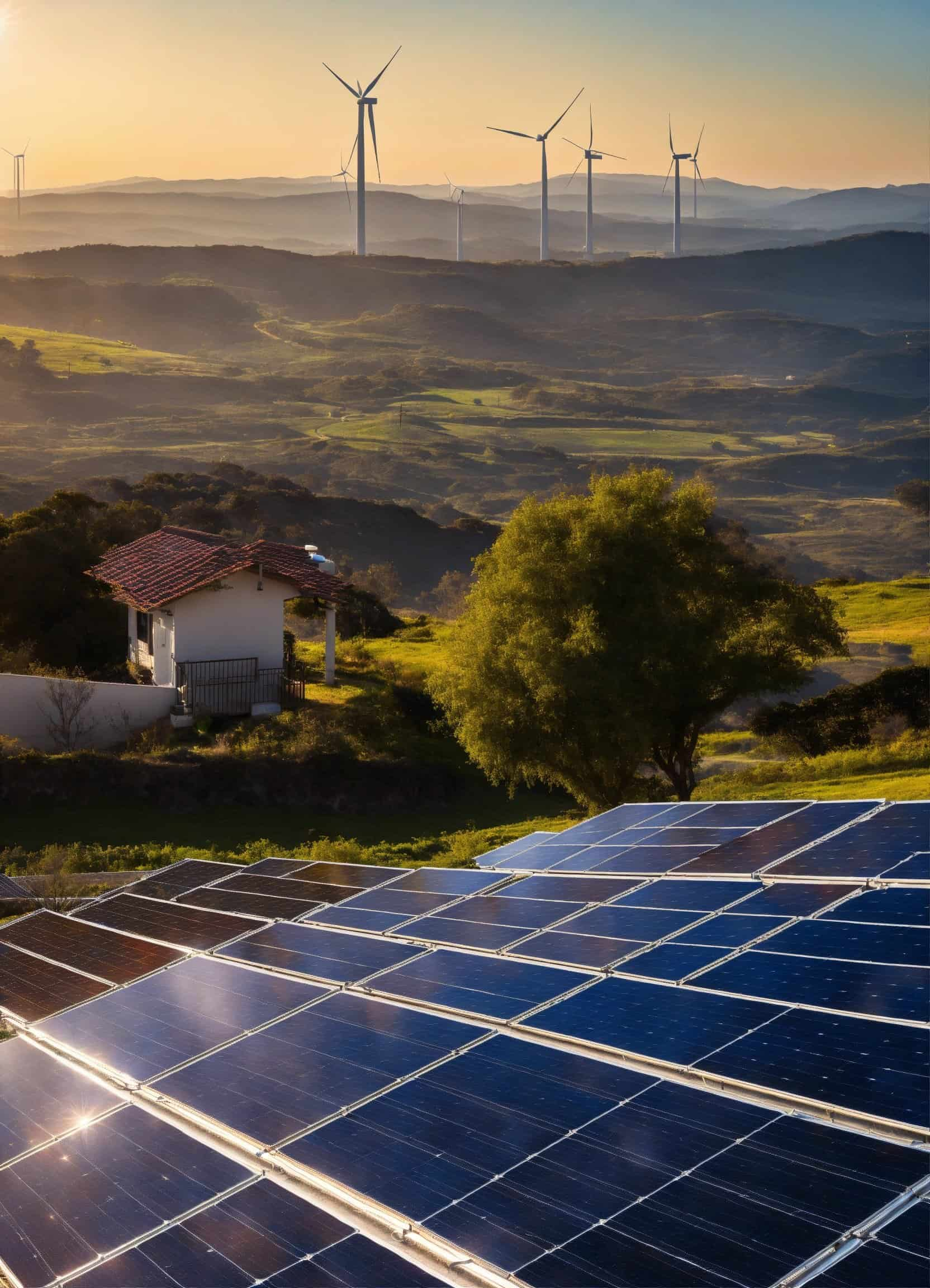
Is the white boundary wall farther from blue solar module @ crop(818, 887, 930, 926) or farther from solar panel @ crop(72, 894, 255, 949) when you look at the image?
blue solar module @ crop(818, 887, 930, 926)

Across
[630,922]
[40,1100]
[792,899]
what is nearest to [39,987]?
[40,1100]

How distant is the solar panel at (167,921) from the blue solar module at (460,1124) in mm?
5515

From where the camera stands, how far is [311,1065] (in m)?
8.70

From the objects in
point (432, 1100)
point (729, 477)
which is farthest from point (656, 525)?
point (729, 477)

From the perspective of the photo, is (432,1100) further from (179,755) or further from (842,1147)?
(179,755)

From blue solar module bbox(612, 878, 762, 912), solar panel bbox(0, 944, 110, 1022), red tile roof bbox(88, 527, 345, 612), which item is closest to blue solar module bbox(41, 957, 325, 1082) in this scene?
solar panel bbox(0, 944, 110, 1022)

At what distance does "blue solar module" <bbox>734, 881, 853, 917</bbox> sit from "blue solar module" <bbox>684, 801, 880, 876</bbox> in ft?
2.88

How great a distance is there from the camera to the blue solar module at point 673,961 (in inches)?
382

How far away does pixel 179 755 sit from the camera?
31406 mm

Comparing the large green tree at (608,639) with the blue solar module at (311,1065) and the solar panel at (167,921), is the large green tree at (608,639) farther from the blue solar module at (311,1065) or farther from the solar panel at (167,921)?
the blue solar module at (311,1065)

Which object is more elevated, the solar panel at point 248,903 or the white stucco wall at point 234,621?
the white stucco wall at point 234,621

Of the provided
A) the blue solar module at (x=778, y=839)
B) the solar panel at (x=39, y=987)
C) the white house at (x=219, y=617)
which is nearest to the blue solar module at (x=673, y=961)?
the blue solar module at (x=778, y=839)

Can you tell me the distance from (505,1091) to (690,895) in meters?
5.01

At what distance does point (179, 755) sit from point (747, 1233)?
89.0ft
